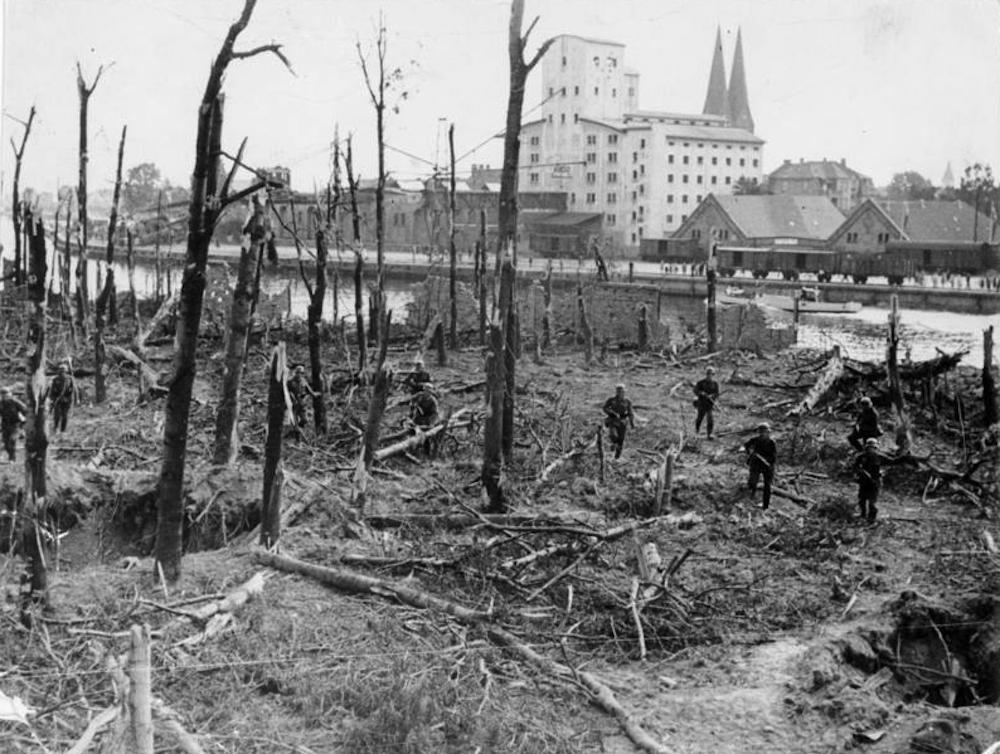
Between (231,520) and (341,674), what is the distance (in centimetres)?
545

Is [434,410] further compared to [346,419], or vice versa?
[346,419]

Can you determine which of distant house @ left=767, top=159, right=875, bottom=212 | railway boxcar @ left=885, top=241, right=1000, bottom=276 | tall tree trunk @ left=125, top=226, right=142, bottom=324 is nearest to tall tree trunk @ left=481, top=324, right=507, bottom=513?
tall tree trunk @ left=125, top=226, right=142, bottom=324

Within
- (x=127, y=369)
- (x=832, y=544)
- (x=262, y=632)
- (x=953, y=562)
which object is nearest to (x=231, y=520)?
(x=262, y=632)

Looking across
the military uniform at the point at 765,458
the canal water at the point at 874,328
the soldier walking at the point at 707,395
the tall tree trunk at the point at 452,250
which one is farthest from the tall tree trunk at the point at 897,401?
the canal water at the point at 874,328

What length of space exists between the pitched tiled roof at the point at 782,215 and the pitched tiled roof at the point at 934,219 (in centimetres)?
598

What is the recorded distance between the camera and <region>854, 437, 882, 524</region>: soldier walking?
14.3m

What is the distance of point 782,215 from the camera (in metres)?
76.1

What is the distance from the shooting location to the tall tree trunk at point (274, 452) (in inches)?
432

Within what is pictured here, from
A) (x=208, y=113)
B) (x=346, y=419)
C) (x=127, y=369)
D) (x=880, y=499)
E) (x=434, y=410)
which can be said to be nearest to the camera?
(x=208, y=113)

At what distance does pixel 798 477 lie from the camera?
17.3 metres

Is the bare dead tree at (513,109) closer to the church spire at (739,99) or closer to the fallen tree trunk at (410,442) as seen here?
the fallen tree trunk at (410,442)

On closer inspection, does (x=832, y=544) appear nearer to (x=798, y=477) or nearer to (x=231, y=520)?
(x=798, y=477)

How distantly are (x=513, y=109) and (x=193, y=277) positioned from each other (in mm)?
6092

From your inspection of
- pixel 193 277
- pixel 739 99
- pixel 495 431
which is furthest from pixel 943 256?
pixel 739 99
